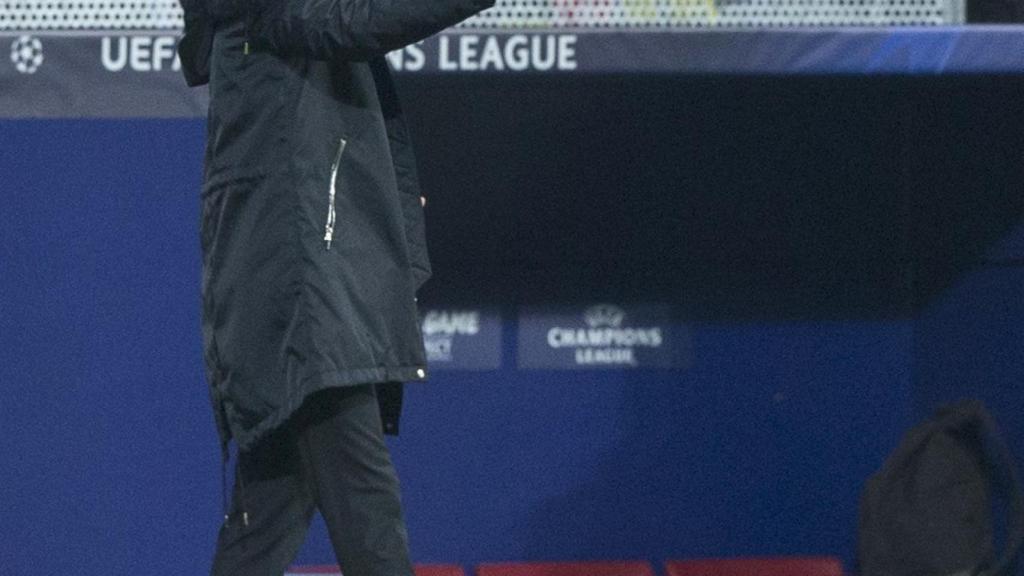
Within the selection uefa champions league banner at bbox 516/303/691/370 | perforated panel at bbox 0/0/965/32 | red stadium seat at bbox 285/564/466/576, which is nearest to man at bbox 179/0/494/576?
perforated panel at bbox 0/0/965/32

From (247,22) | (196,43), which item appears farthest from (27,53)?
(247,22)

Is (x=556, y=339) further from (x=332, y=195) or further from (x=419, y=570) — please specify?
(x=332, y=195)

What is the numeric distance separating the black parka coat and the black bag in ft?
5.15

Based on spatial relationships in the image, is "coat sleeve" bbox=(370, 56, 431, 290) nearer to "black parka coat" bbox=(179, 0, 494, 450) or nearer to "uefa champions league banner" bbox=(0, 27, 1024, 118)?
"black parka coat" bbox=(179, 0, 494, 450)

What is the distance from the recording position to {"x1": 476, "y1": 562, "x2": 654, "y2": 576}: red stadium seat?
3.85 m

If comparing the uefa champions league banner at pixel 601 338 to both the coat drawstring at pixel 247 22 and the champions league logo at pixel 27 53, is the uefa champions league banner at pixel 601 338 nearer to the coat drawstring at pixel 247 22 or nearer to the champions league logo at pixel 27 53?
the champions league logo at pixel 27 53

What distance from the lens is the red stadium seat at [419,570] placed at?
3.81m

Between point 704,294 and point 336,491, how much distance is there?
1638 millimetres

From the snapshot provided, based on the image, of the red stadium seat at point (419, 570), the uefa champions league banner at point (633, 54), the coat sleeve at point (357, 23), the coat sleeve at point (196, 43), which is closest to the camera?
the coat sleeve at point (357, 23)

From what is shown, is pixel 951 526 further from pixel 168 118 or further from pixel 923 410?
pixel 168 118

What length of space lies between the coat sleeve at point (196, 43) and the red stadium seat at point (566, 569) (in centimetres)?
155

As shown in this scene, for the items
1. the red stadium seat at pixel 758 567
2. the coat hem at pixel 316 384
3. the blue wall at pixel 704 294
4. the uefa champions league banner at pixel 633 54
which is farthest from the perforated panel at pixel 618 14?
the red stadium seat at pixel 758 567

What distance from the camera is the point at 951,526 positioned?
3.69 metres

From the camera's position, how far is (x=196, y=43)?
265 centimetres
